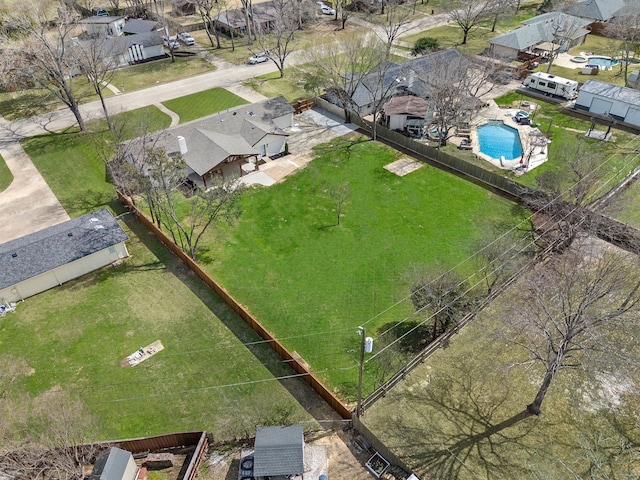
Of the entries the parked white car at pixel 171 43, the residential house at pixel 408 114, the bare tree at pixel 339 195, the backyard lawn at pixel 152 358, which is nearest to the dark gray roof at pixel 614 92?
the residential house at pixel 408 114

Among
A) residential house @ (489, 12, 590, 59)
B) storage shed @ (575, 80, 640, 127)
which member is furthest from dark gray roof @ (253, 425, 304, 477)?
residential house @ (489, 12, 590, 59)

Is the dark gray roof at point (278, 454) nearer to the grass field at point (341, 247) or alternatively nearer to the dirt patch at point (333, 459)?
the dirt patch at point (333, 459)

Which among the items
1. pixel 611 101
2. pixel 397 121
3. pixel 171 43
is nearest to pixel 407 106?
pixel 397 121

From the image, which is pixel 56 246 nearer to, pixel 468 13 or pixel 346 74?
pixel 346 74

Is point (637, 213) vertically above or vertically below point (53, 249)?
below

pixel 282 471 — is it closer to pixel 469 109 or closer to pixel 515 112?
pixel 469 109

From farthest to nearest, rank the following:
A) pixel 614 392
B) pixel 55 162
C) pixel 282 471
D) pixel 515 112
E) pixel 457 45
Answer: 1. pixel 457 45
2. pixel 515 112
3. pixel 55 162
4. pixel 614 392
5. pixel 282 471

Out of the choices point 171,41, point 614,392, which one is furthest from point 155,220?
point 171,41
